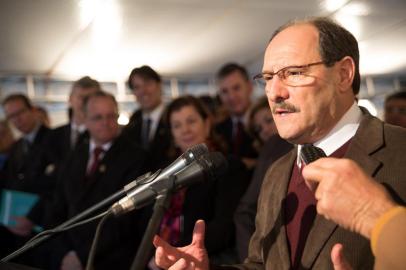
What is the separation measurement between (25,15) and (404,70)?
5.94 m

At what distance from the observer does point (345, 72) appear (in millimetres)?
1291

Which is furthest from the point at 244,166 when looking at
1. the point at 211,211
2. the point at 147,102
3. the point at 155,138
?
the point at 147,102

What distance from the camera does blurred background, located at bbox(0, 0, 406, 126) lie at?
12.6 feet

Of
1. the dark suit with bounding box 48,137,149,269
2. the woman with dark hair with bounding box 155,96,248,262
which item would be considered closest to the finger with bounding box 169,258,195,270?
the woman with dark hair with bounding box 155,96,248,262

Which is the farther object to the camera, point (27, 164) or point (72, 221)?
point (27, 164)

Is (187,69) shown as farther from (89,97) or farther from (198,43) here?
(89,97)

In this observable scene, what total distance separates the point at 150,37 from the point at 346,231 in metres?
3.94

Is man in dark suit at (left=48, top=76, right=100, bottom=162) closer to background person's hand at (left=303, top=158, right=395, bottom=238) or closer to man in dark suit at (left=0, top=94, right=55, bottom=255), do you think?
man in dark suit at (left=0, top=94, right=55, bottom=255)

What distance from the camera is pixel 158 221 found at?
2.85 feet

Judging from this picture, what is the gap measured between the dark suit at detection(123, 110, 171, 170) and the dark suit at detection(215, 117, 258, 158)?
14.5 inches

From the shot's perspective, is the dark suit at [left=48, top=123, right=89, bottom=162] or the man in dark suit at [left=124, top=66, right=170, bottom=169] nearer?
the man in dark suit at [left=124, top=66, right=170, bottom=169]

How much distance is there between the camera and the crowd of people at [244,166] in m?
1.06

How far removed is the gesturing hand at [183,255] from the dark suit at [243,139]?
1.56m

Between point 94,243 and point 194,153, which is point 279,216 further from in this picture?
point 94,243
